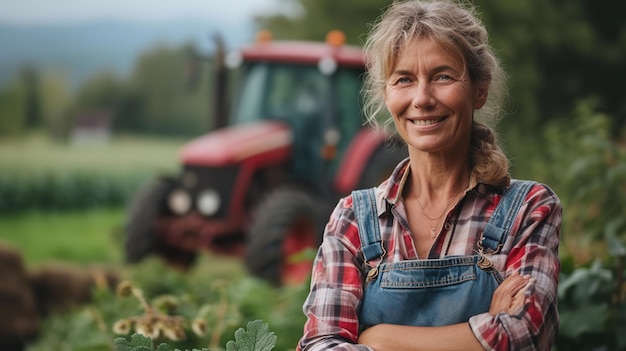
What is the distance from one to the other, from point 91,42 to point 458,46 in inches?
519

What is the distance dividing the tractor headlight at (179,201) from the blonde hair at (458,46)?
5869 millimetres

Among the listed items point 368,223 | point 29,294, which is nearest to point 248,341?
point 368,223

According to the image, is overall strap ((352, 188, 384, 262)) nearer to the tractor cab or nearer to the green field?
the tractor cab

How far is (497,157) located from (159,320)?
41.6 inches

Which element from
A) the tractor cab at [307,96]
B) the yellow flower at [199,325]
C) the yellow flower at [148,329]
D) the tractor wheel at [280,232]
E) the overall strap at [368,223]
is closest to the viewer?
the overall strap at [368,223]

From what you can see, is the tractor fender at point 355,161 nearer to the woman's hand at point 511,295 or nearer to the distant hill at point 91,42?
the woman's hand at point 511,295

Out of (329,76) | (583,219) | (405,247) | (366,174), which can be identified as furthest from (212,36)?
(405,247)

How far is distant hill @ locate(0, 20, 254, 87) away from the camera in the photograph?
13.7m

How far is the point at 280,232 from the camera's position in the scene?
23.6 feet

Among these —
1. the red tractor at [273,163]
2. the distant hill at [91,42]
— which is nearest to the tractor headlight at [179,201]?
the red tractor at [273,163]

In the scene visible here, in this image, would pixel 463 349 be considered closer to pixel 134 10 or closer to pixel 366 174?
pixel 366 174

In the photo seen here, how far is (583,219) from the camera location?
14.9 feet

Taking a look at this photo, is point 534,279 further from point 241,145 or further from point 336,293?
point 241,145

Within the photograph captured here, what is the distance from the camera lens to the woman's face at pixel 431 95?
201 cm
